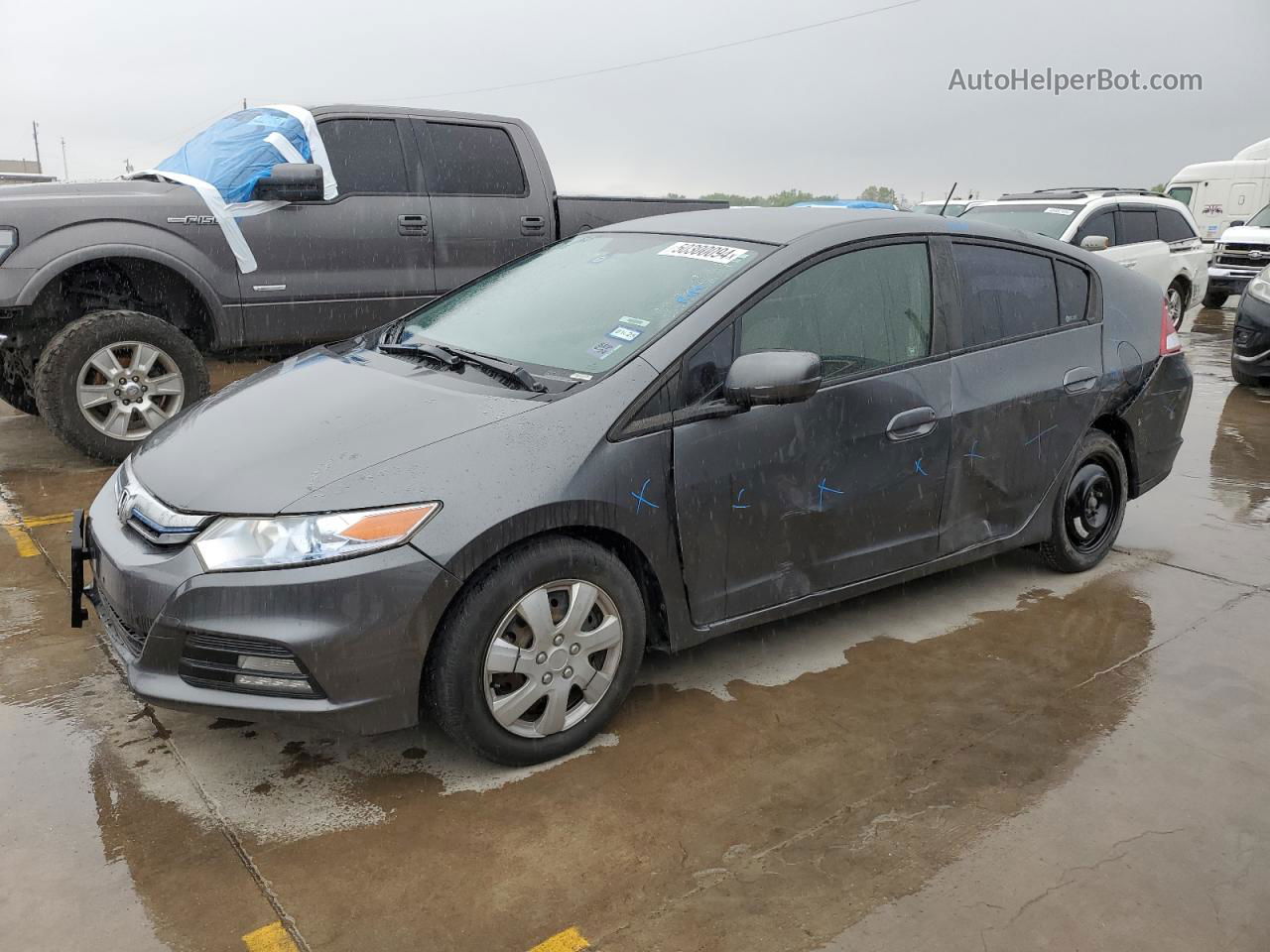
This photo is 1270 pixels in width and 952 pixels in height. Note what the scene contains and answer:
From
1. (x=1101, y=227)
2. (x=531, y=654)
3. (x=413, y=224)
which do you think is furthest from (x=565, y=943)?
(x=1101, y=227)

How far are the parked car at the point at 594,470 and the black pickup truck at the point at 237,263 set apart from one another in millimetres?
2573

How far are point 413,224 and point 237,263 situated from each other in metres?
1.14

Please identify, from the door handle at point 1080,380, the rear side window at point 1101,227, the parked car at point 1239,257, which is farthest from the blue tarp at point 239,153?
the parked car at point 1239,257

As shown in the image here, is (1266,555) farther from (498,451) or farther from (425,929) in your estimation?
(425,929)

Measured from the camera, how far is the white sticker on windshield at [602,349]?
3299 mm

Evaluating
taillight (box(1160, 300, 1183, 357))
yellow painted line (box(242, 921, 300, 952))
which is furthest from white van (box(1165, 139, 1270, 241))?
yellow painted line (box(242, 921, 300, 952))

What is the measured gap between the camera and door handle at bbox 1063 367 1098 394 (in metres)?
Answer: 4.29

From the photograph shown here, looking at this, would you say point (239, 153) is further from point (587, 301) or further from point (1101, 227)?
point (1101, 227)

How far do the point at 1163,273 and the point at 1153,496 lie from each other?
26.9 ft

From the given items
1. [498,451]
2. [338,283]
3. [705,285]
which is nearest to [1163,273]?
[338,283]

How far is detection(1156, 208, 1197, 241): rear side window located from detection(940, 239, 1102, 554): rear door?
9.94m

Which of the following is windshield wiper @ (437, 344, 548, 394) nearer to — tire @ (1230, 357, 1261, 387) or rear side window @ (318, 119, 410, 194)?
rear side window @ (318, 119, 410, 194)

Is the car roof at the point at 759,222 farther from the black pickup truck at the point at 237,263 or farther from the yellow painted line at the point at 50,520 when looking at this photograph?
the yellow painted line at the point at 50,520

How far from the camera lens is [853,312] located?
12.0ft
